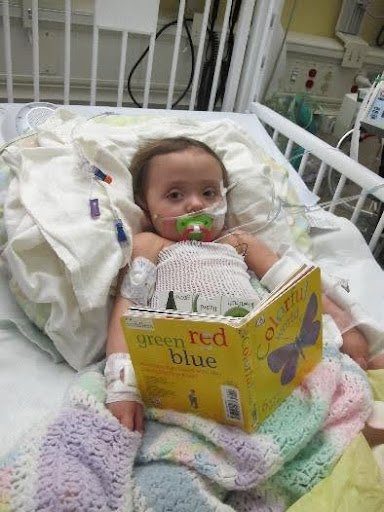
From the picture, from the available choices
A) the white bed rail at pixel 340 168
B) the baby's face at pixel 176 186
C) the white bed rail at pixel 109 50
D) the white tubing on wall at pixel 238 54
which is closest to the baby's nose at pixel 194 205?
the baby's face at pixel 176 186

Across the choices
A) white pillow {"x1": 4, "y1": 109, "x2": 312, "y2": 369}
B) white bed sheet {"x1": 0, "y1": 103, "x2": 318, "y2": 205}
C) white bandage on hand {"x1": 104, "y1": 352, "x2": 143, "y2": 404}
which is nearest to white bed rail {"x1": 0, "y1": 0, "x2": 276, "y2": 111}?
white bed sheet {"x1": 0, "y1": 103, "x2": 318, "y2": 205}

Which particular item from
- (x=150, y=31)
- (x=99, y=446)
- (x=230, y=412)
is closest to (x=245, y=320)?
(x=230, y=412)

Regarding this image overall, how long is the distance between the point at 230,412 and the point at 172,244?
45cm

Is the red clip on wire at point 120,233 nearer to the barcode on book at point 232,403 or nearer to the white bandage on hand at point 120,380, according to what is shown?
the white bandage on hand at point 120,380

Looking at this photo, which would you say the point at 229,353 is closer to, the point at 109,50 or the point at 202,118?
the point at 202,118

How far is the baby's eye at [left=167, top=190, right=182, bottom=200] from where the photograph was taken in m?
1.05

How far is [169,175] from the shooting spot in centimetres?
104

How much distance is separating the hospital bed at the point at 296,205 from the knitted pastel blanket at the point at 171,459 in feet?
0.36

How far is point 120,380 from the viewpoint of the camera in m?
0.74

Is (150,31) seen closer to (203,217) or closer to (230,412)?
(203,217)

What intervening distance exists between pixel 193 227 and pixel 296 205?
0.41 m

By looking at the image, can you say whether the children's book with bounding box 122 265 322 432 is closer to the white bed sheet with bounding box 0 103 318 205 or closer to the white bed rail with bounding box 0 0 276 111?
the white bed sheet with bounding box 0 103 318 205

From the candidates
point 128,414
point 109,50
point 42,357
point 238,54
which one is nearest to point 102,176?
point 42,357

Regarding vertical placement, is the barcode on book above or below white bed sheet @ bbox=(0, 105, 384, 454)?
above
